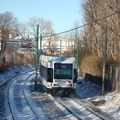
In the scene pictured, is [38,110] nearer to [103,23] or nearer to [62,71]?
[62,71]

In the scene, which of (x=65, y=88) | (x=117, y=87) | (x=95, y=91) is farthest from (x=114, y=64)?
(x=65, y=88)

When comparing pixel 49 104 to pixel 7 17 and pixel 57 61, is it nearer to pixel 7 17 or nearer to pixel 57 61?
pixel 57 61

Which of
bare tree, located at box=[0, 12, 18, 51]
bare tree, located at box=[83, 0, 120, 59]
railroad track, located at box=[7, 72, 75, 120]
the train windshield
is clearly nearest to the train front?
the train windshield

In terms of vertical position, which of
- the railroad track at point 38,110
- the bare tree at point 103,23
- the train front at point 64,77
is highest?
the bare tree at point 103,23

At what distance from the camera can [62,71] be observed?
21.5 meters

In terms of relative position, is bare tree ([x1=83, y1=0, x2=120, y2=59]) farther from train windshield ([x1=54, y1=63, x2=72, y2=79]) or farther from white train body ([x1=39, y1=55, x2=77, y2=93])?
train windshield ([x1=54, y1=63, x2=72, y2=79])

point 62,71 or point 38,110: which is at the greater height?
point 62,71

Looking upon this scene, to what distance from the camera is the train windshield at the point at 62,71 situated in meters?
21.4

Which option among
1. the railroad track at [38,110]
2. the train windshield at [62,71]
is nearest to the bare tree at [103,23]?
the train windshield at [62,71]

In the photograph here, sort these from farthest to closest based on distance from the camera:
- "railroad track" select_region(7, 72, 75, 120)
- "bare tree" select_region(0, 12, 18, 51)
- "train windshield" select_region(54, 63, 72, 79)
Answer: "bare tree" select_region(0, 12, 18, 51)
"train windshield" select_region(54, 63, 72, 79)
"railroad track" select_region(7, 72, 75, 120)

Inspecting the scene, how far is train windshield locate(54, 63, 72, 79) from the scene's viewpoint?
70.3 feet

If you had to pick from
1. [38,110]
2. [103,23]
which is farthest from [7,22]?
[38,110]

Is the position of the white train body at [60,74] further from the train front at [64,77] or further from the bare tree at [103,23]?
the bare tree at [103,23]

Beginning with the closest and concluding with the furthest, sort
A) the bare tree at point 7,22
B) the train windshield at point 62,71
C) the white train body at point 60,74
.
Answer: the white train body at point 60,74 < the train windshield at point 62,71 < the bare tree at point 7,22
